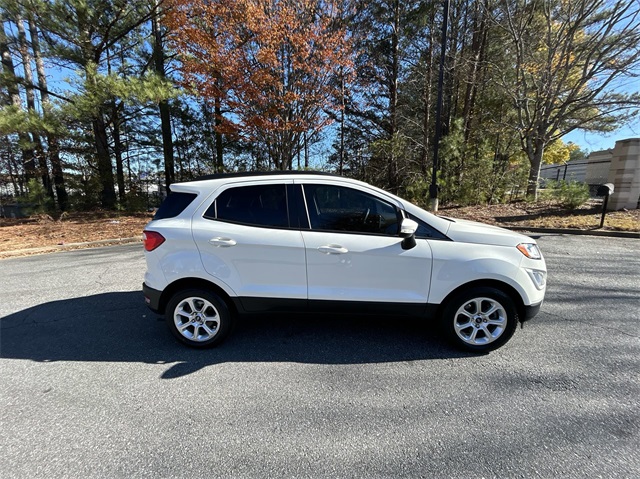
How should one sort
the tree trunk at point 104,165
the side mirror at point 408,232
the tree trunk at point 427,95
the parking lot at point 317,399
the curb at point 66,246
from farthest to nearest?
the tree trunk at point 427,95 < the tree trunk at point 104,165 < the curb at point 66,246 < the side mirror at point 408,232 < the parking lot at point 317,399

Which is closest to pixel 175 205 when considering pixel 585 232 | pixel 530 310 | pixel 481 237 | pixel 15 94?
pixel 481 237

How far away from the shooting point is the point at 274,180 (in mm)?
3092

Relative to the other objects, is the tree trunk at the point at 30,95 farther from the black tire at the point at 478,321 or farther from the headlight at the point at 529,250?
the headlight at the point at 529,250

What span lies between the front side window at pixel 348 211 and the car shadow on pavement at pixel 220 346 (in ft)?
3.06

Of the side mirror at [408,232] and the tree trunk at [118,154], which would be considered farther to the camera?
the tree trunk at [118,154]

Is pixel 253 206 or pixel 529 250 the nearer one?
pixel 529 250

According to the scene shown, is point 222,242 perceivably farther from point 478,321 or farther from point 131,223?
point 131,223

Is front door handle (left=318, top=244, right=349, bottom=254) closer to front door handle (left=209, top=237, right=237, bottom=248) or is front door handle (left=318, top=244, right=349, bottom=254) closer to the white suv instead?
the white suv

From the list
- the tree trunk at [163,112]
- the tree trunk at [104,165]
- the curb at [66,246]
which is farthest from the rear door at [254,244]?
the tree trunk at [104,165]

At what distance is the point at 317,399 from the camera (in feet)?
7.87

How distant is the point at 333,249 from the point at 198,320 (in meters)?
1.58

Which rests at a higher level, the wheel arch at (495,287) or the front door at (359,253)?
the front door at (359,253)

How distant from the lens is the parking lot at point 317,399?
187cm

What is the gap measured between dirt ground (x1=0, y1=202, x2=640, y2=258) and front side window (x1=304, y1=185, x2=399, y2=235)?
26.6ft
